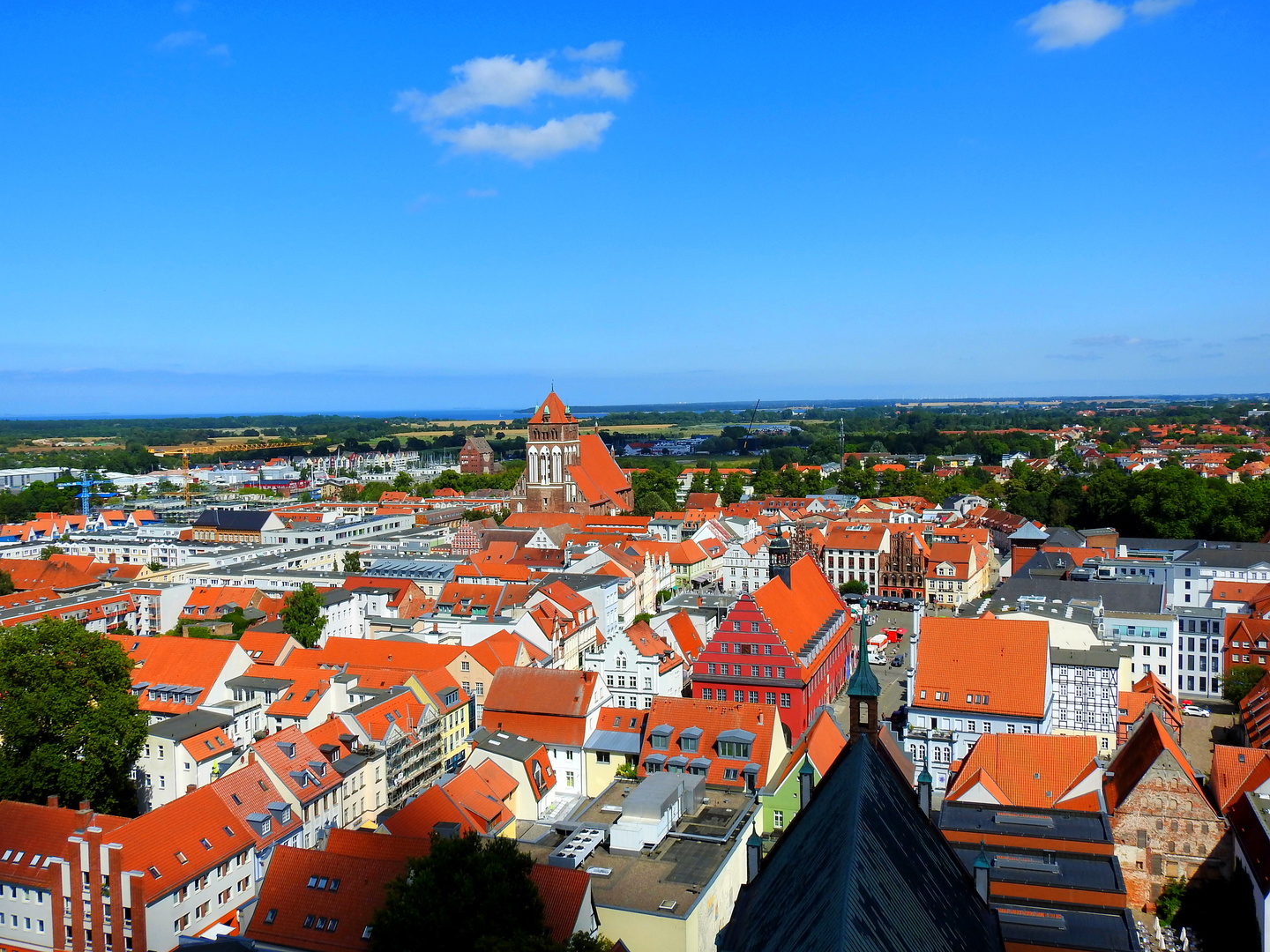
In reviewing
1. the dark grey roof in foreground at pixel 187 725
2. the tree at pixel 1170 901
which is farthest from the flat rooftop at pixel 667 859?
the dark grey roof in foreground at pixel 187 725

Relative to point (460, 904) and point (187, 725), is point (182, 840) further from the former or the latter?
point (187, 725)

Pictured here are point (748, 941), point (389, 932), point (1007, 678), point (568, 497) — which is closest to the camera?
point (748, 941)

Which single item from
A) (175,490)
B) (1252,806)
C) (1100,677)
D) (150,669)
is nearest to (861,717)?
(1252,806)

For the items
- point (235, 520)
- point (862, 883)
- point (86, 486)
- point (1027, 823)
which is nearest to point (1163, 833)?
point (1027, 823)

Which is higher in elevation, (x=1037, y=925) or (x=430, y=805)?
(x=430, y=805)

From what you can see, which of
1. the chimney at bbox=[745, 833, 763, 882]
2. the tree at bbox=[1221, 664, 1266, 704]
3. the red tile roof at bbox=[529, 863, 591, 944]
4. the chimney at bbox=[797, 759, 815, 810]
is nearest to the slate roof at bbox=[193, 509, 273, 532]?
the chimney at bbox=[797, 759, 815, 810]

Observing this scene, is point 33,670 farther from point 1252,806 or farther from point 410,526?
point 410,526

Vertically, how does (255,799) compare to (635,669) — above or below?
above
